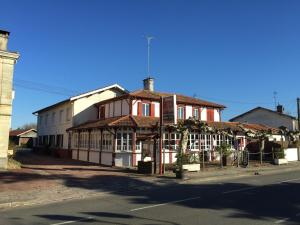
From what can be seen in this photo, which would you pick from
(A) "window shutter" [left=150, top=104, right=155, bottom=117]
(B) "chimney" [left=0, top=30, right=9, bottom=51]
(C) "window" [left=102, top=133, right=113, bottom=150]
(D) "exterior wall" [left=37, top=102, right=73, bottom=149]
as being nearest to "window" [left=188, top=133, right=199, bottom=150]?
(A) "window shutter" [left=150, top=104, right=155, bottom=117]

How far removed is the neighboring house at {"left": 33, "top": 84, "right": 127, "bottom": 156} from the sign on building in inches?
636

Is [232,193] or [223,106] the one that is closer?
[232,193]

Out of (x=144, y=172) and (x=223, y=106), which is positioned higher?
(x=223, y=106)

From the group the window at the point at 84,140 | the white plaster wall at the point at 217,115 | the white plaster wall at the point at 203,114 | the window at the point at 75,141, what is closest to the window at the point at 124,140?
the window at the point at 84,140

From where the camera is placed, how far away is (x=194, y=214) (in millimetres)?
9469

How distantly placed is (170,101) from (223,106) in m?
16.1

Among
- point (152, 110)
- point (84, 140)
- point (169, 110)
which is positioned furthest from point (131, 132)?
point (84, 140)

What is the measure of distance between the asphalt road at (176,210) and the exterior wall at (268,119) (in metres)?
37.1

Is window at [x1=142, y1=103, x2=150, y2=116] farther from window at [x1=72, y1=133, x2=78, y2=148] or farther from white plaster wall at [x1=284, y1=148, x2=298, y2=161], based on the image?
white plaster wall at [x1=284, y1=148, x2=298, y2=161]

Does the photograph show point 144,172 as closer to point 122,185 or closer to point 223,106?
point 122,185

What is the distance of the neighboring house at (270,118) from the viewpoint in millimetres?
48628

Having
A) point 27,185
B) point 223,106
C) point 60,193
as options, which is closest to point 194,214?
point 60,193

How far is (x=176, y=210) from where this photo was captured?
33.3 feet

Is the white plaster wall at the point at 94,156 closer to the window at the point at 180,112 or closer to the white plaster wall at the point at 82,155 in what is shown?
the white plaster wall at the point at 82,155
